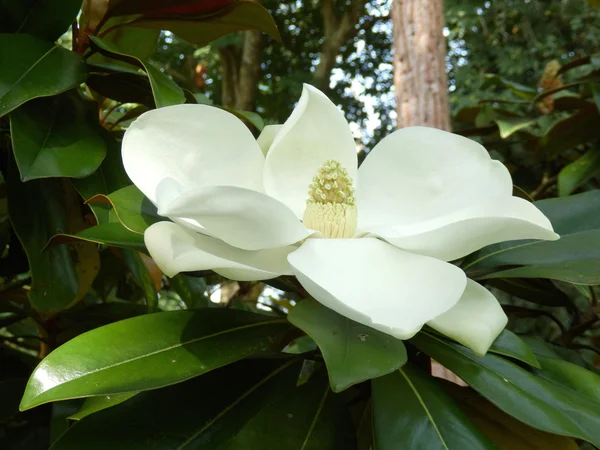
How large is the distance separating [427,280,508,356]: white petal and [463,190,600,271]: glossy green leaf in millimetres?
169

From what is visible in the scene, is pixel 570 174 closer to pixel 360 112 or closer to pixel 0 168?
pixel 0 168

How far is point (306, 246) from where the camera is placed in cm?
59

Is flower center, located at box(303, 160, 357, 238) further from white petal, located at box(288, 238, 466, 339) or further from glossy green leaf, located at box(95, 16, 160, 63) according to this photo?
glossy green leaf, located at box(95, 16, 160, 63)

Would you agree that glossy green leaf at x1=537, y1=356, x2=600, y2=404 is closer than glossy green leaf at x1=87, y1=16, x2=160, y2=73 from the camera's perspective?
Yes

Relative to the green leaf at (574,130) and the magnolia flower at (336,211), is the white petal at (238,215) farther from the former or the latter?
the green leaf at (574,130)

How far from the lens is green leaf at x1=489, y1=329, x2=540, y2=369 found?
615 mm

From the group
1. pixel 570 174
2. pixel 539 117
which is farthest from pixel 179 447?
pixel 539 117

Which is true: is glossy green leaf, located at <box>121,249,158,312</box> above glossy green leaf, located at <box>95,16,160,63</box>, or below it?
below

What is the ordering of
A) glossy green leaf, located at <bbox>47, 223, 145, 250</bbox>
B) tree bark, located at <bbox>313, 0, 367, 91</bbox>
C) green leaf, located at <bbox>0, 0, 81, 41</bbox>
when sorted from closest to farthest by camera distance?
glossy green leaf, located at <bbox>47, 223, 145, 250</bbox> → green leaf, located at <bbox>0, 0, 81, 41</bbox> → tree bark, located at <bbox>313, 0, 367, 91</bbox>

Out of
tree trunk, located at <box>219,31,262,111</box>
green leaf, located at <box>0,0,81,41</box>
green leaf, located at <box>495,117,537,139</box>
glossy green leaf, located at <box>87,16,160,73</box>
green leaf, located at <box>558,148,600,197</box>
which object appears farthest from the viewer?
tree trunk, located at <box>219,31,262,111</box>

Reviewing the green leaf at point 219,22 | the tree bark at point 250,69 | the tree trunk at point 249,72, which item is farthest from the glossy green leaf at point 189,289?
the tree bark at point 250,69

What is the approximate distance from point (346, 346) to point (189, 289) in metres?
0.54

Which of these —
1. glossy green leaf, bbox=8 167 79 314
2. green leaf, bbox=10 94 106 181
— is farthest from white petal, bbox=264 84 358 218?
glossy green leaf, bbox=8 167 79 314

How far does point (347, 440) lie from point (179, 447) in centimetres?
18
